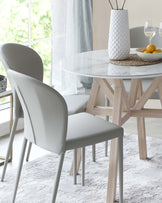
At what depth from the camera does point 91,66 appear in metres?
3.45

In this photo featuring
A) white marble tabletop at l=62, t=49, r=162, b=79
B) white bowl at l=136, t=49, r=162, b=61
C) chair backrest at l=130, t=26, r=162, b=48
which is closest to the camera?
white marble tabletop at l=62, t=49, r=162, b=79

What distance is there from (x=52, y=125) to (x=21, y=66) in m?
0.96

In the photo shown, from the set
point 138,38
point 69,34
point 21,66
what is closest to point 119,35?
point 21,66

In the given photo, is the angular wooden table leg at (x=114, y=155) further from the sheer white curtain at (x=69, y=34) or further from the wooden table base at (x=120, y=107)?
the sheer white curtain at (x=69, y=34)

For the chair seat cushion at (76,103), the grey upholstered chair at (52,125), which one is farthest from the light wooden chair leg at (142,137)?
the grey upholstered chair at (52,125)

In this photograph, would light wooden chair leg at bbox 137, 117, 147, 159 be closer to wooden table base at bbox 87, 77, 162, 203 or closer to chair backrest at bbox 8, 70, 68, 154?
wooden table base at bbox 87, 77, 162, 203

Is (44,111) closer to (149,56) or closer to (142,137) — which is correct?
(149,56)

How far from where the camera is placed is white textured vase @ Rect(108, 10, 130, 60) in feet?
11.5

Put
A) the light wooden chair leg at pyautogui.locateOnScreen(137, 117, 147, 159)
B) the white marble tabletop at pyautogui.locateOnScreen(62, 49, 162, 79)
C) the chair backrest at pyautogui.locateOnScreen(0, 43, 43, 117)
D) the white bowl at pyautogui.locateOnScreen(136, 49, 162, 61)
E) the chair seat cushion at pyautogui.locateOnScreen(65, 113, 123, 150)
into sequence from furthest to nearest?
the light wooden chair leg at pyautogui.locateOnScreen(137, 117, 147, 159)
the chair backrest at pyautogui.locateOnScreen(0, 43, 43, 117)
the white bowl at pyautogui.locateOnScreen(136, 49, 162, 61)
the white marble tabletop at pyautogui.locateOnScreen(62, 49, 162, 79)
the chair seat cushion at pyautogui.locateOnScreen(65, 113, 123, 150)

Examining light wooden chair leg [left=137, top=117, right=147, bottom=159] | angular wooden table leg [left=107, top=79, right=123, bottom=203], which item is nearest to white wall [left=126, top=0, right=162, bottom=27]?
light wooden chair leg [left=137, top=117, right=147, bottom=159]

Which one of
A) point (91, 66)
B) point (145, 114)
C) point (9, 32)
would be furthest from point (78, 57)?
point (9, 32)

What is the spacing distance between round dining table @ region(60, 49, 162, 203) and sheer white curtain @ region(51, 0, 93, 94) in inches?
48.9

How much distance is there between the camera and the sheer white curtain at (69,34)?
16.8 ft

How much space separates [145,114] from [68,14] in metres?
1.89
